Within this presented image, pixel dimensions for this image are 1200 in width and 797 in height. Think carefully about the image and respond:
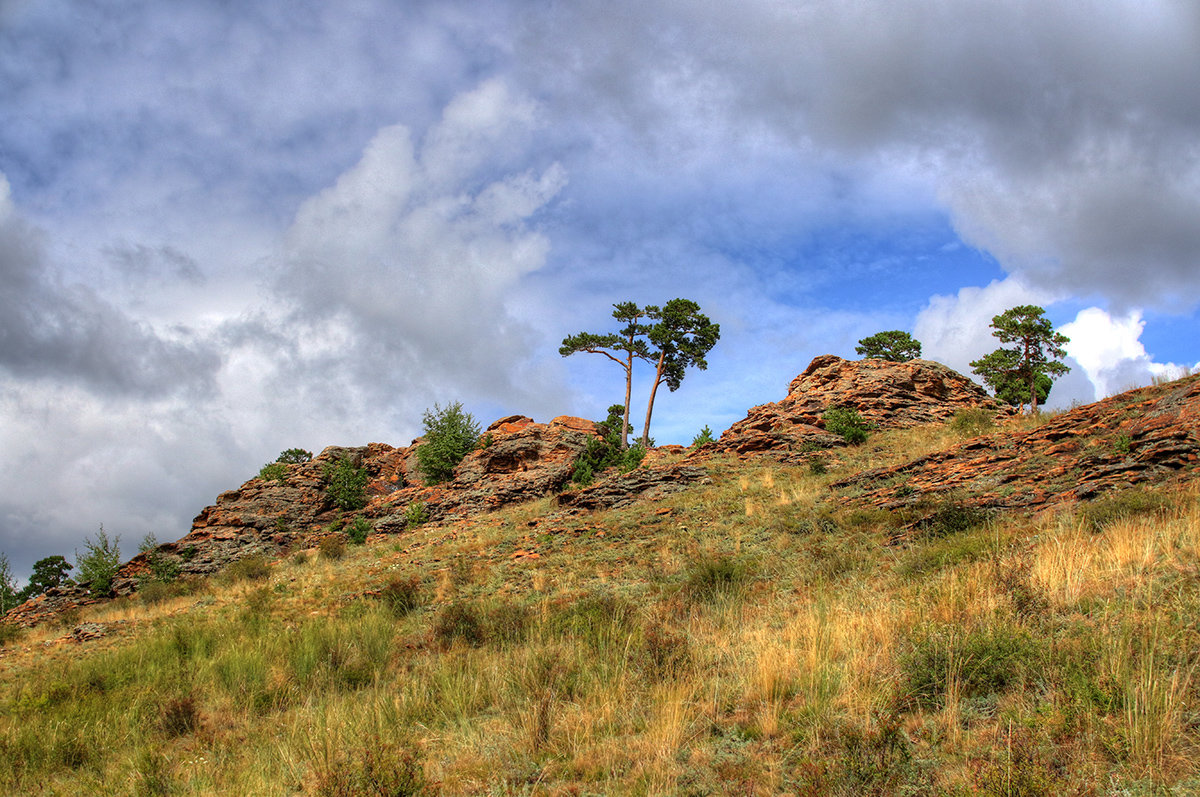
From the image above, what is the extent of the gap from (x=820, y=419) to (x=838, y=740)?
2430 cm

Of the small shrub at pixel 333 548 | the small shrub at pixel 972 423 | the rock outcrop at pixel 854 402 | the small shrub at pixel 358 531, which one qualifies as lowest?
the small shrub at pixel 333 548

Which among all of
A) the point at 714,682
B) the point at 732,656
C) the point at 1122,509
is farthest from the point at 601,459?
the point at 714,682

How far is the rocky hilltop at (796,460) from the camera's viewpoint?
1118 cm

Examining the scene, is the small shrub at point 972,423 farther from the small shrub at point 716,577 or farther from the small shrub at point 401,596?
the small shrub at point 401,596

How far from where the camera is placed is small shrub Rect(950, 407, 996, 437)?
22.5 meters

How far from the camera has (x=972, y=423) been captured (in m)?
23.5

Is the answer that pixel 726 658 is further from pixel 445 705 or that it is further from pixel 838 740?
pixel 445 705

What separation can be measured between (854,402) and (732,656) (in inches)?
966

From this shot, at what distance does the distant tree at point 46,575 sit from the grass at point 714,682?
41097 millimetres

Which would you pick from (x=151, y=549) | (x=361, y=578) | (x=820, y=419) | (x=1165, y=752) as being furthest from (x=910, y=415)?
(x=151, y=549)

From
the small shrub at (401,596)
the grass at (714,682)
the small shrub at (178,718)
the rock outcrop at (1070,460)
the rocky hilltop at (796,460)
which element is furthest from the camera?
the small shrub at (401,596)

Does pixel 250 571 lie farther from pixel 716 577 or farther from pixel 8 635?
pixel 716 577

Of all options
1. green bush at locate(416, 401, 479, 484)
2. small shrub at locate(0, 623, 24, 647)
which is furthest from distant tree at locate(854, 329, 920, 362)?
small shrub at locate(0, 623, 24, 647)

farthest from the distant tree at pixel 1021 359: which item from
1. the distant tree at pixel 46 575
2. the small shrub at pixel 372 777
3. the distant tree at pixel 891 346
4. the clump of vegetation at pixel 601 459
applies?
the distant tree at pixel 46 575
